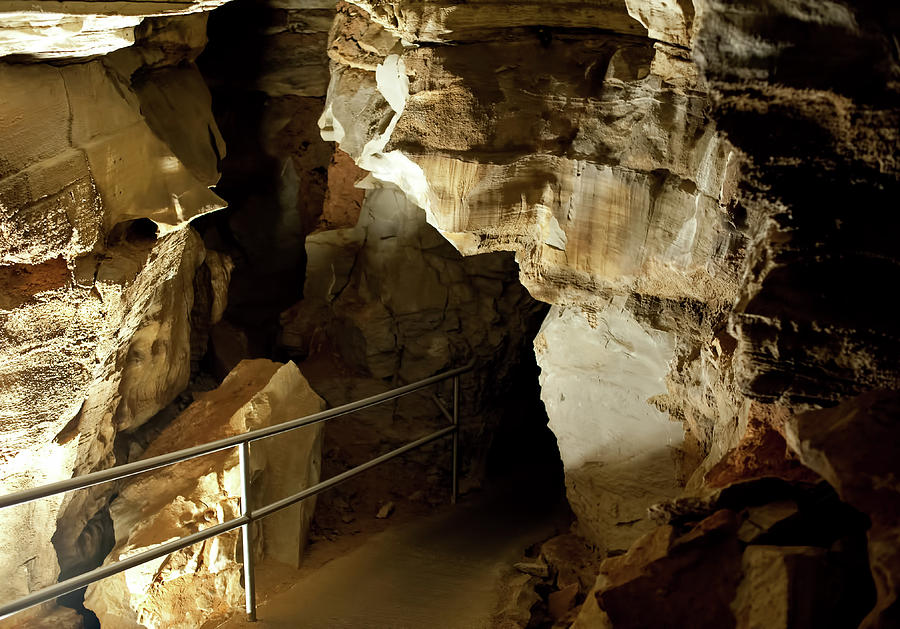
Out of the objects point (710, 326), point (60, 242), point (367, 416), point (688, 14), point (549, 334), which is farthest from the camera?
point (367, 416)

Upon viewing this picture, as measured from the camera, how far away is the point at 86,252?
4.05 m

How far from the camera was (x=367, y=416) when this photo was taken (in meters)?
6.91

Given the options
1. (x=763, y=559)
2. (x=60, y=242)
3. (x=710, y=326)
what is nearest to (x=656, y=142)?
(x=710, y=326)

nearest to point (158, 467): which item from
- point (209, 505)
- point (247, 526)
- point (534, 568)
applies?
point (247, 526)

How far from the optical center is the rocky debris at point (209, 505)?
4.31m

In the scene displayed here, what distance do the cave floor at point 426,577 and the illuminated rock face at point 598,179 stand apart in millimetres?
914

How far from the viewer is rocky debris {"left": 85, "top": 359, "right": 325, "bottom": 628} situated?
4.31m

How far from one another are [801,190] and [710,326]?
1.43 meters

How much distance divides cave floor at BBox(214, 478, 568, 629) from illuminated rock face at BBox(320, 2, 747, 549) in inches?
36.0

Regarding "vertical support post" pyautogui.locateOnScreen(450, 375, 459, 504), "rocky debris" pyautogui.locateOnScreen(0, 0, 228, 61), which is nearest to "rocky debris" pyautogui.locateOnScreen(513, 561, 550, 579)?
"vertical support post" pyautogui.locateOnScreen(450, 375, 459, 504)

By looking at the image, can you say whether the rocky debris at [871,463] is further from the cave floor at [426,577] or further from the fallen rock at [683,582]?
the cave floor at [426,577]

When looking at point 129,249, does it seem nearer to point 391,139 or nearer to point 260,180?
point 391,139

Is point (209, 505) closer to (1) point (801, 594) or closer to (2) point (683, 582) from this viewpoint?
(2) point (683, 582)

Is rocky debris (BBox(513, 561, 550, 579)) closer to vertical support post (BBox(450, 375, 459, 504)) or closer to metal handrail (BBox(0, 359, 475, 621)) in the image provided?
metal handrail (BBox(0, 359, 475, 621))
